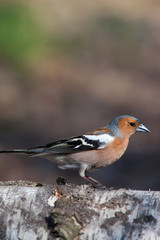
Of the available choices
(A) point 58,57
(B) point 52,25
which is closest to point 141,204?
(A) point 58,57

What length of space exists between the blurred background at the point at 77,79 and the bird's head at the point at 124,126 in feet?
9.80


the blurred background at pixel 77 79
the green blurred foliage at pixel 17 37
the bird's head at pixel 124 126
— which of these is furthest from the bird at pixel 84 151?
the green blurred foliage at pixel 17 37

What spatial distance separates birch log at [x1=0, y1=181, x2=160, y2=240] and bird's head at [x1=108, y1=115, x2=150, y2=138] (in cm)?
155

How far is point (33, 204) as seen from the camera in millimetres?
4379

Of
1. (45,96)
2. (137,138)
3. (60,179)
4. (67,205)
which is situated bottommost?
(67,205)

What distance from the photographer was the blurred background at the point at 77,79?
974cm

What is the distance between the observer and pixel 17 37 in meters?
13.3

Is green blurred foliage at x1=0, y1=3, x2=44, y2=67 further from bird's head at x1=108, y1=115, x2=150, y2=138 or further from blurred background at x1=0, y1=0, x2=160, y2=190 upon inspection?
bird's head at x1=108, y1=115, x2=150, y2=138

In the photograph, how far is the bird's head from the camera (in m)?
5.96

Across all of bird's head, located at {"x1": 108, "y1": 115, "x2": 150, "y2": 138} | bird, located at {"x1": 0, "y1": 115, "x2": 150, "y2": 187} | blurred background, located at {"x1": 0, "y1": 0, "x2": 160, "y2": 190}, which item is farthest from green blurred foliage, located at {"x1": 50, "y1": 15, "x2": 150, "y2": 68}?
bird, located at {"x1": 0, "y1": 115, "x2": 150, "y2": 187}

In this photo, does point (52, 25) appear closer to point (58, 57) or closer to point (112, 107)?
point (58, 57)

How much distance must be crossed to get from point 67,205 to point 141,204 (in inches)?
26.5

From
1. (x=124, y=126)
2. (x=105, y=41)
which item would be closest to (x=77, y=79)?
(x=105, y=41)

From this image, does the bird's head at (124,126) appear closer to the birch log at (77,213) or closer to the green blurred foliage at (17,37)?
the birch log at (77,213)
